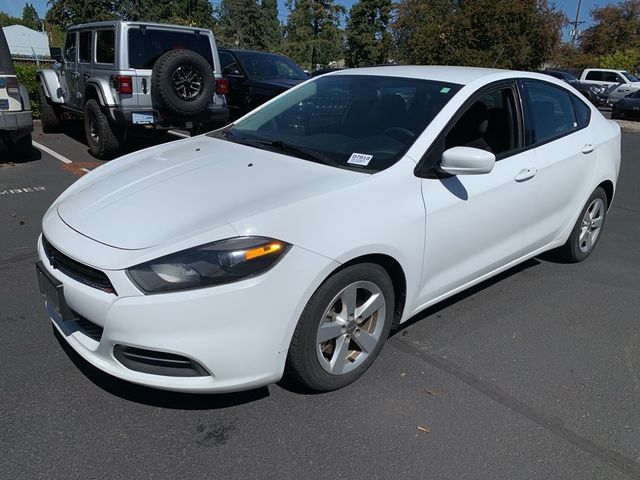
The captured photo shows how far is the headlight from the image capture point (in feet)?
7.22

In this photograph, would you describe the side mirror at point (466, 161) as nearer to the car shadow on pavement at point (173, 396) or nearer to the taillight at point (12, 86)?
the car shadow on pavement at point (173, 396)

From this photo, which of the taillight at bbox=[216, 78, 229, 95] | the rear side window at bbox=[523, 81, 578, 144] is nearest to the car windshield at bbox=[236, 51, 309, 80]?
the taillight at bbox=[216, 78, 229, 95]

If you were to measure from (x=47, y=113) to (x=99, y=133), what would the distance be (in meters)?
2.76

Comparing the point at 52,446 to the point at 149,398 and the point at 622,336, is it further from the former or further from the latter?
the point at 622,336

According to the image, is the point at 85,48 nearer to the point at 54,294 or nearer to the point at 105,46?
the point at 105,46

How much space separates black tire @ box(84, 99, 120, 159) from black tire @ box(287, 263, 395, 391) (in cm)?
638

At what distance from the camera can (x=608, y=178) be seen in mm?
4484

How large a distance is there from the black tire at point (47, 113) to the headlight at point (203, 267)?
9.12 m

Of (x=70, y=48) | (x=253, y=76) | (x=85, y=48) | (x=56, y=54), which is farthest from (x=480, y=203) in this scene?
(x=56, y=54)

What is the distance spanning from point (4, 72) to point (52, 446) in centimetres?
623

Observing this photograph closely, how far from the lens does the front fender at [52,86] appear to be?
31.2ft

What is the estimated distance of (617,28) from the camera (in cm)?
3972

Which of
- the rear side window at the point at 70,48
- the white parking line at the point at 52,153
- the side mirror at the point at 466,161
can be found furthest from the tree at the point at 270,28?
the side mirror at the point at 466,161

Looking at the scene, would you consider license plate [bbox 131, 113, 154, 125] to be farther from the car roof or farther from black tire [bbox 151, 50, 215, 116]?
the car roof
